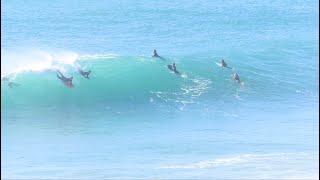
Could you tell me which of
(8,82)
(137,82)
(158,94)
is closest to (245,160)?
(158,94)

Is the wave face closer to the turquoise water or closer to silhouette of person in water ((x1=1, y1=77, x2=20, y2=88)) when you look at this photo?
the turquoise water

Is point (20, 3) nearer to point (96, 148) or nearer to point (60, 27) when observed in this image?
point (60, 27)

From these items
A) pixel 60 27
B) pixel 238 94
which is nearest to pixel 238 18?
pixel 60 27

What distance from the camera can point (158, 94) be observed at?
30.6m

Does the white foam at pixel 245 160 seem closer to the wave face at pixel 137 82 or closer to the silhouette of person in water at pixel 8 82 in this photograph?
the wave face at pixel 137 82

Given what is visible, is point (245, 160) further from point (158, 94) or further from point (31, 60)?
point (31, 60)

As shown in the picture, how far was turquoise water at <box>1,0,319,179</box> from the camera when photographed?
23.1m

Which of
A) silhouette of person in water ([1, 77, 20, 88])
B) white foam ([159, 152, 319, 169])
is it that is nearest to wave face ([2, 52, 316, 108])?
silhouette of person in water ([1, 77, 20, 88])

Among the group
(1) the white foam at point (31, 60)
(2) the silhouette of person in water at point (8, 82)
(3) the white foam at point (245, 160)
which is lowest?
(3) the white foam at point (245, 160)

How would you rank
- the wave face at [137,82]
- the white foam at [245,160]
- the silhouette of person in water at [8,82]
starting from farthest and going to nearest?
the wave face at [137,82] < the silhouette of person in water at [8,82] < the white foam at [245,160]

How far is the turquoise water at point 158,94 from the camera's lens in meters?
23.1

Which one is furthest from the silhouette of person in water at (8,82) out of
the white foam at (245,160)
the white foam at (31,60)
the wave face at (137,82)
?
the white foam at (245,160)

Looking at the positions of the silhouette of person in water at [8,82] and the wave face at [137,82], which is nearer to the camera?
the silhouette of person in water at [8,82]

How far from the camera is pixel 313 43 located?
41594mm
